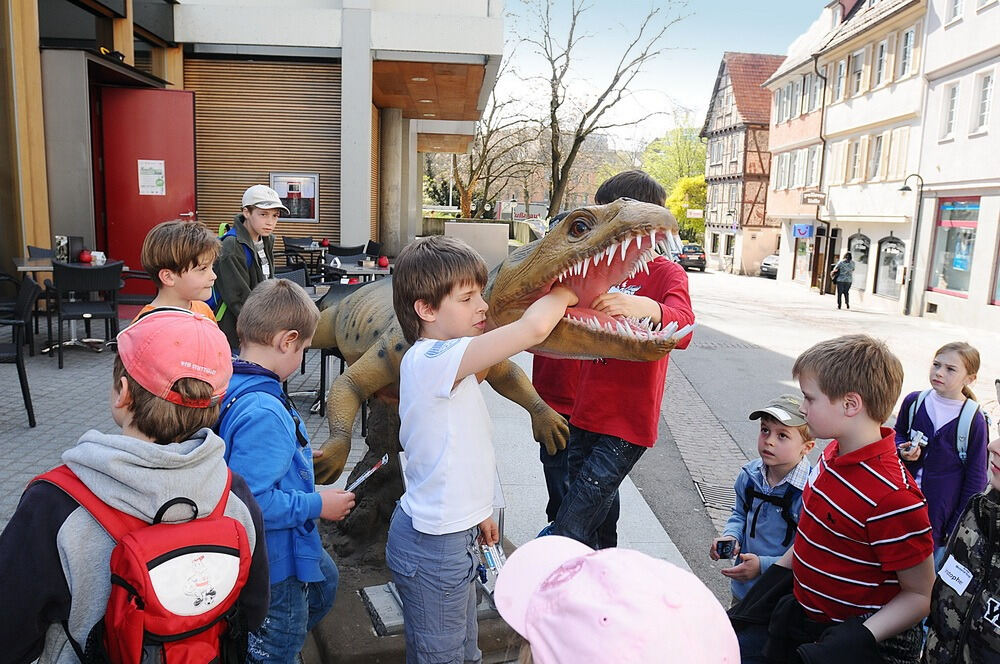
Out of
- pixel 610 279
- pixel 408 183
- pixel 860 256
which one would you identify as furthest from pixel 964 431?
pixel 860 256

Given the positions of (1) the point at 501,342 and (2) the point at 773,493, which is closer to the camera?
(1) the point at 501,342

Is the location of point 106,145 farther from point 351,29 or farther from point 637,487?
point 637,487

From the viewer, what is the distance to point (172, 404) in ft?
5.19

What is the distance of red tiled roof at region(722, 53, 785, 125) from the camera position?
39188 millimetres

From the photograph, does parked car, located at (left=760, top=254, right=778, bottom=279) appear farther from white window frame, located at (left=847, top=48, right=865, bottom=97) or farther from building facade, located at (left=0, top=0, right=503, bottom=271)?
building facade, located at (left=0, top=0, right=503, bottom=271)

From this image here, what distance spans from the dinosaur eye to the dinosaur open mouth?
0.33ft

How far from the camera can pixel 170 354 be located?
157 centimetres

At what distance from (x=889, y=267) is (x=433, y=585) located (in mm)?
24270

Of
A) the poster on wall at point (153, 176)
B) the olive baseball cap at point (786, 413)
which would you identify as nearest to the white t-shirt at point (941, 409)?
the olive baseball cap at point (786, 413)

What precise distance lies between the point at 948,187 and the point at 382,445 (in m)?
20.1

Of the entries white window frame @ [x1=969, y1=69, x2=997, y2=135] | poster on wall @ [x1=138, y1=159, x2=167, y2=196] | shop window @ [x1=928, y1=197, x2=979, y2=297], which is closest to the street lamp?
shop window @ [x1=928, y1=197, x2=979, y2=297]

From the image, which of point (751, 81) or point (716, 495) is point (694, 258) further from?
point (716, 495)

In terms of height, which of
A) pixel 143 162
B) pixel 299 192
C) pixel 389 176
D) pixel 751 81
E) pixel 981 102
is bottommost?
pixel 299 192

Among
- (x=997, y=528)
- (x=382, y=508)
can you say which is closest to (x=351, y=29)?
(x=382, y=508)
